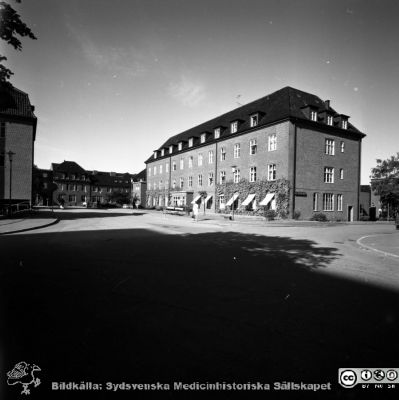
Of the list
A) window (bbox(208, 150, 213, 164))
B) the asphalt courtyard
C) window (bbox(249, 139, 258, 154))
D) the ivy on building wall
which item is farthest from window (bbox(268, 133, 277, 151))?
the asphalt courtyard

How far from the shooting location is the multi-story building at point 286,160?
95.3 feet

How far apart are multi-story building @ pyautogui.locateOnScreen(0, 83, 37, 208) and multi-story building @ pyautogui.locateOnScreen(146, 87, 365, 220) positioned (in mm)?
23178

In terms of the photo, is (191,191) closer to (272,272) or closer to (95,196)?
(272,272)

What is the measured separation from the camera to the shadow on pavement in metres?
2.84


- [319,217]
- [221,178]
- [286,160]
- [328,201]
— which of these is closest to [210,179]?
[221,178]

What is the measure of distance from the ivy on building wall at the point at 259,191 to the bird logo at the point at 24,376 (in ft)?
90.6

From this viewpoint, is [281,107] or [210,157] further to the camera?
[210,157]

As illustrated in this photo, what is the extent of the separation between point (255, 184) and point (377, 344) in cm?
2944

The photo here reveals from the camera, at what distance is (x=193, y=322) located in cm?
384

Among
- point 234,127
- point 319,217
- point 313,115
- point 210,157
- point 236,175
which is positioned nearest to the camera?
point 319,217

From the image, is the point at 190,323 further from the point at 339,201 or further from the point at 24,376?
the point at 339,201

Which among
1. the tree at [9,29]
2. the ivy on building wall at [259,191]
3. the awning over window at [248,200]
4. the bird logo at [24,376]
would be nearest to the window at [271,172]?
the ivy on building wall at [259,191]

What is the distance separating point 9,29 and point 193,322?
11.7 m

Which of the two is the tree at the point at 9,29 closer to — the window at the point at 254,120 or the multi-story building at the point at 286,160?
the multi-story building at the point at 286,160
